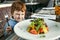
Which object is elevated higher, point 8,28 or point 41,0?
point 41,0

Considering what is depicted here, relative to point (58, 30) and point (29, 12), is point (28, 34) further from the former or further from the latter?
point (29, 12)

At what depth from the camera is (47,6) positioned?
1.51m

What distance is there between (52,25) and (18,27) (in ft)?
0.73

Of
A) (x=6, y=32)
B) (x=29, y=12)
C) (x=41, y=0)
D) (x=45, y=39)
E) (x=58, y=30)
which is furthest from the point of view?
(x=41, y=0)

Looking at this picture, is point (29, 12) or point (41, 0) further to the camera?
point (41, 0)

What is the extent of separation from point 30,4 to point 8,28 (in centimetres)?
62

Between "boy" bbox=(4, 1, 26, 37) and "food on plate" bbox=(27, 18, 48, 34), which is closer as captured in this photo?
"food on plate" bbox=(27, 18, 48, 34)

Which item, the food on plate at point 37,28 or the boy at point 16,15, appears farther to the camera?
the boy at point 16,15

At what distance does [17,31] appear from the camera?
712 mm

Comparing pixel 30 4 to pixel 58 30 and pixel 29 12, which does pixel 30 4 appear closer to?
pixel 29 12

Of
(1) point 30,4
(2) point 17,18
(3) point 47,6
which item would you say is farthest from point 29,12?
(2) point 17,18

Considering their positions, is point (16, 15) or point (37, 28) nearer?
point (37, 28)

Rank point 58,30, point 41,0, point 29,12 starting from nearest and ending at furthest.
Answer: point 58,30 < point 29,12 < point 41,0

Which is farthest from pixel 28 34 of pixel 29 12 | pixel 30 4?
pixel 30 4
